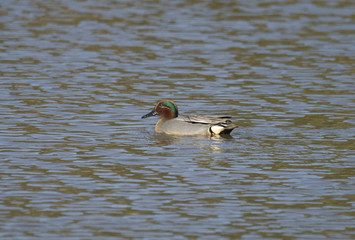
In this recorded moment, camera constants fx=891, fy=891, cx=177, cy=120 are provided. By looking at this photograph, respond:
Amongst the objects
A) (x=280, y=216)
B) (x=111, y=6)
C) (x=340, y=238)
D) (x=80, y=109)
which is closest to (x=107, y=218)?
(x=280, y=216)

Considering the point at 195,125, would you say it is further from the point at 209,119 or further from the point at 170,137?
the point at 170,137

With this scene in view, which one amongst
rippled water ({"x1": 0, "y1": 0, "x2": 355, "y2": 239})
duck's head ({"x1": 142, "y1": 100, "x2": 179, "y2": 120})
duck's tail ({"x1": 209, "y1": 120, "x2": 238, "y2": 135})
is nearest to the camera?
rippled water ({"x1": 0, "y1": 0, "x2": 355, "y2": 239})

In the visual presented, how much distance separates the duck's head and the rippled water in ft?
1.26

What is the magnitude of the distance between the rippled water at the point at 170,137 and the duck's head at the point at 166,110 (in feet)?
1.26

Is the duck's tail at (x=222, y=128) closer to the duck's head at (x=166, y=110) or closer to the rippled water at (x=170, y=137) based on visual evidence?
the rippled water at (x=170, y=137)

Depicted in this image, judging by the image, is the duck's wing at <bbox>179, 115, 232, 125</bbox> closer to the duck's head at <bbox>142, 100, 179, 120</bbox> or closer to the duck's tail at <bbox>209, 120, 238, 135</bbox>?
the duck's tail at <bbox>209, 120, 238, 135</bbox>

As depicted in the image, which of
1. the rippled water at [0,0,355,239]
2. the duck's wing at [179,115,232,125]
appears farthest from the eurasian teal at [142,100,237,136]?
the rippled water at [0,0,355,239]

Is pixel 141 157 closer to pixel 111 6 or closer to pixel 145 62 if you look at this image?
pixel 145 62

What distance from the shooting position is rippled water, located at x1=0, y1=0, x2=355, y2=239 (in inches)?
417

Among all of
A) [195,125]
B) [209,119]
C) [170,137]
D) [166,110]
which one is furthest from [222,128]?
[166,110]

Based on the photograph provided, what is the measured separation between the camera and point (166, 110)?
17125 mm

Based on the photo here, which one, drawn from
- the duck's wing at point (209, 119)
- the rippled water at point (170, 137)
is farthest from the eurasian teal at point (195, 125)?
the rippled water at point (170, 137)

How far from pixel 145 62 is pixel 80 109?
650 cm

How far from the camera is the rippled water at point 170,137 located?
417 inches
